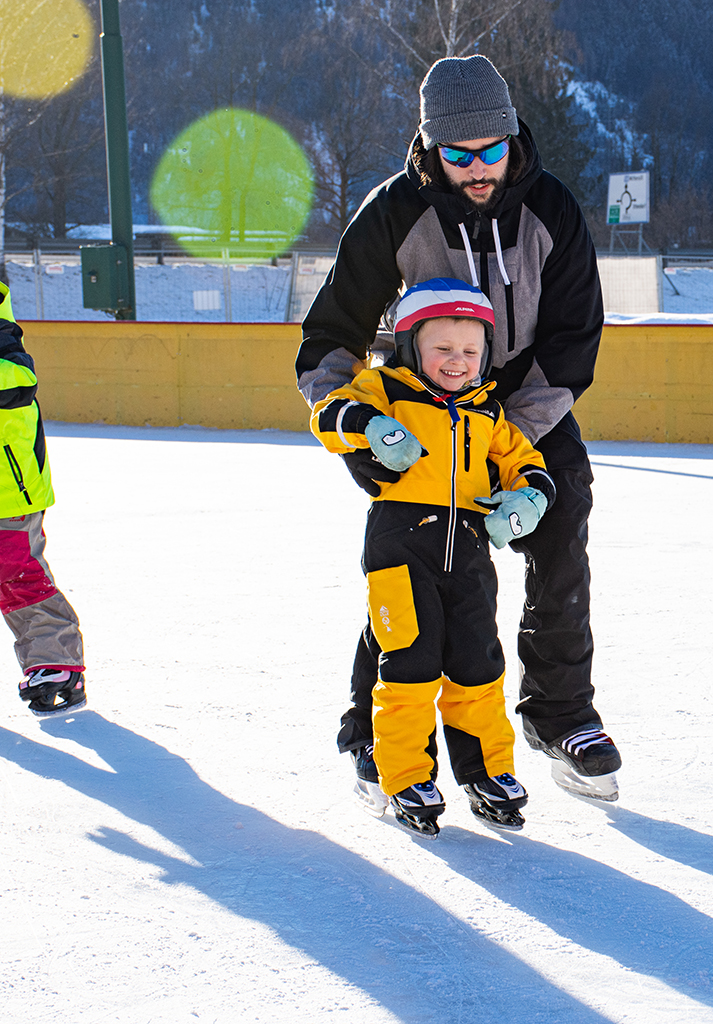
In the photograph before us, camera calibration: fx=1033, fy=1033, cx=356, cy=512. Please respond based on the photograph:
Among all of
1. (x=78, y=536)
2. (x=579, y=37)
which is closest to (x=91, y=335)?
(x=78, y=536)

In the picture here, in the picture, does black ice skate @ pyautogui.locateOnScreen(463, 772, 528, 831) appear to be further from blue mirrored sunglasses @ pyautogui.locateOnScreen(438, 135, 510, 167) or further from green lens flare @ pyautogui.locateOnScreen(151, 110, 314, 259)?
green lens flare @ pyautogui.locateOnScreen(151, 110, 314, 259)

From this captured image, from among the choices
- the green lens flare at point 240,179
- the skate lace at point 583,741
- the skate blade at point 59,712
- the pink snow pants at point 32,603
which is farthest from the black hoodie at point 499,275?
the green lens flare at point 240,179

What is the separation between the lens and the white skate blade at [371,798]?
214 centimetres

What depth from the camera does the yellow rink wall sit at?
26.7 ft

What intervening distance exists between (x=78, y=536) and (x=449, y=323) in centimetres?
325

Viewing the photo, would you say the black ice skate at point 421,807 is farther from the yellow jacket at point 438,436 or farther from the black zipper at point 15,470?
the black zipper at point 15,470

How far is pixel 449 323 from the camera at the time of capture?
201 centimetres

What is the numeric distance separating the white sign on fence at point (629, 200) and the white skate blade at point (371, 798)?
20.4m

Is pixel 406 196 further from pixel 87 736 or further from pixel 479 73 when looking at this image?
pixel 87 736

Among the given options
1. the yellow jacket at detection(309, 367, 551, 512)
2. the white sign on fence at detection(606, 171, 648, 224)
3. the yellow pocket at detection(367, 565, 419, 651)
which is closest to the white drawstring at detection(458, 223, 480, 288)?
the yellow jacket at detection(309, 367, 551, 512)

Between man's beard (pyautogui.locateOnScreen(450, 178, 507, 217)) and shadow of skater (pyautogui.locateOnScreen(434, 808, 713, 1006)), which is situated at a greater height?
man's beard (pyautogui.locateOnScreen(450, 178, 507, 217))

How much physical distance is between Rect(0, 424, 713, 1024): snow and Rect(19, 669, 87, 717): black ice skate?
0.07 meters

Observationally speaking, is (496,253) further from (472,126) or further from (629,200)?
(629,200)

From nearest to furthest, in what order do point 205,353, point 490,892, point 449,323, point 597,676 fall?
point 490,892, point 449,323, point 597,676, point 205,353
